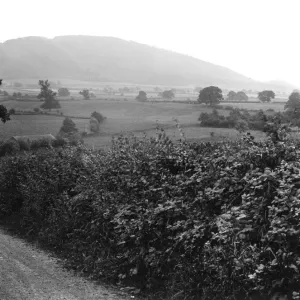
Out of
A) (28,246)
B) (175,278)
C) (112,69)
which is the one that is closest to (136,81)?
(112,69)

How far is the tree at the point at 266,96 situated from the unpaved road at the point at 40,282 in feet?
33.8

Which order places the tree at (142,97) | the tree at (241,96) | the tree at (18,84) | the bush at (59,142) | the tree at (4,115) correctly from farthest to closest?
the tree at (18,84) → the tree at (4,115) → the tree at (142,97) → the bush at (59,142) → the tree at (241,96)

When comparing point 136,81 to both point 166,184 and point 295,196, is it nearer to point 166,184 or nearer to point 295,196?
point 166,184

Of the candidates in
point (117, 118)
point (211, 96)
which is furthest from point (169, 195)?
point (117, 118)

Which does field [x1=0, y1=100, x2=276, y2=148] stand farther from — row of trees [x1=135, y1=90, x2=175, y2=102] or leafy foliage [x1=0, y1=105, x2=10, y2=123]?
row of trees [x1=135, y1=90, x2=175, y2=102]

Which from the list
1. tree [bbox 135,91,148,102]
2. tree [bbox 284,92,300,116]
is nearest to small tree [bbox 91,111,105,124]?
tree [bbox 135,91,148,102]

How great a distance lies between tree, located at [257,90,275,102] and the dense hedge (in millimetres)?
7133

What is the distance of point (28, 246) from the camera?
1066cm

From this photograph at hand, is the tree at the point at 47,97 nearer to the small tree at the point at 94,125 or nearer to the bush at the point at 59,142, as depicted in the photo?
the small tree at the point at 94,125

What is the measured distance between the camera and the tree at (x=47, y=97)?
20812 mm

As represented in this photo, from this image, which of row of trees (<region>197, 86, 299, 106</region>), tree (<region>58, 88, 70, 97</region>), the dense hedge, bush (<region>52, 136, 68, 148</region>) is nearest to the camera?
the dense hedge

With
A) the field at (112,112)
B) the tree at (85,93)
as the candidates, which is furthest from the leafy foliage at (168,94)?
the tree at (85,93)

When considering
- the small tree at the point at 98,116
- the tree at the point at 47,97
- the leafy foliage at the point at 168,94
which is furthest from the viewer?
the tree at the point at 47,97

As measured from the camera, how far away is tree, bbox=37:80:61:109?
68.3 ft
